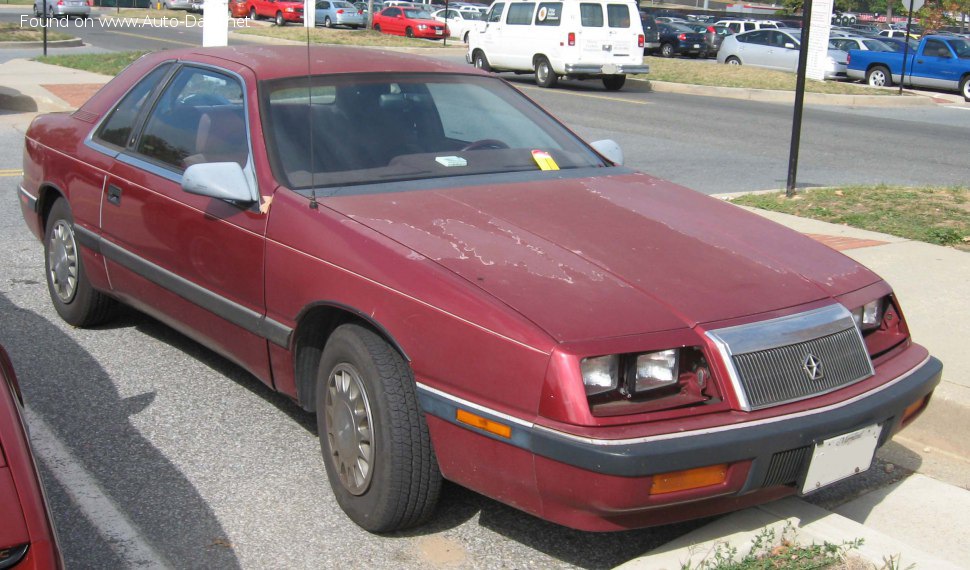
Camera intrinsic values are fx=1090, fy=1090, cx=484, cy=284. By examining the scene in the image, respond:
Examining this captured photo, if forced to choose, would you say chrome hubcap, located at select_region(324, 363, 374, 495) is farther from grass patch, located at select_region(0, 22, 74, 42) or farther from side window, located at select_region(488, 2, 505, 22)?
grass patch, located at select_region(0, 22, 74, 42)

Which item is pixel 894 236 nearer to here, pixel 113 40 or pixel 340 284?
pixel 340 284

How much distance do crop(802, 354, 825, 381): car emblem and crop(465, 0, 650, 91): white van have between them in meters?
19.8

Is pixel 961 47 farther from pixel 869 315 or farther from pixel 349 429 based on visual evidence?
pixel 349 429

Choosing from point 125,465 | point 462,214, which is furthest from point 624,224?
point 125,465

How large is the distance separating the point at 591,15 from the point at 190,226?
19437 millimetres

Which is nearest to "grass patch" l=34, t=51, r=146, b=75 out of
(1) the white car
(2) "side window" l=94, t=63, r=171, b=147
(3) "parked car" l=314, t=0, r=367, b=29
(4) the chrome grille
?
(2) "side window" l=94, t=63, r=171, b=147

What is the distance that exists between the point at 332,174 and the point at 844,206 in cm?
592

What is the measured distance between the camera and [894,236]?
26.3 ft

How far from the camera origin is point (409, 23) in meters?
42.2

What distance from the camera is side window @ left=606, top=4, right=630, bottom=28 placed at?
22.9 meters

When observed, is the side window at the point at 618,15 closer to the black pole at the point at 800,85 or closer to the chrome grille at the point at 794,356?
the black pole at the point at 800,85

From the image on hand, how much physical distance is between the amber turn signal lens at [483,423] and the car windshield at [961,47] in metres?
25.9

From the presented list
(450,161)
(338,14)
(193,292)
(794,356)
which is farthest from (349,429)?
(338,14)

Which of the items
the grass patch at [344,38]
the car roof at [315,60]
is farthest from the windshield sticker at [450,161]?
the grass patch at [344,38]
